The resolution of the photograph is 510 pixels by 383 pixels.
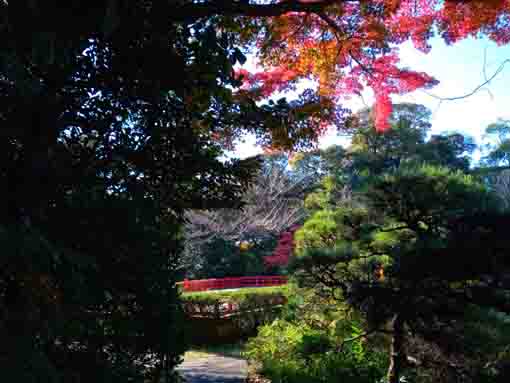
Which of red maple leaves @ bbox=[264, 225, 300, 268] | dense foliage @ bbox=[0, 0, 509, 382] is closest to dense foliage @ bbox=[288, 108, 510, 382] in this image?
dense foliage @ bbox=[0, 0, 509, 382]

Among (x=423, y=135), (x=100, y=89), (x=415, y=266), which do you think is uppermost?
(x=423, y=135)

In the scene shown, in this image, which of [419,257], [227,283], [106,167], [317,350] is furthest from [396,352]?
[227,283]

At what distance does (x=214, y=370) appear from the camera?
5785mm

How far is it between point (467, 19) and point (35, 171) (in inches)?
178

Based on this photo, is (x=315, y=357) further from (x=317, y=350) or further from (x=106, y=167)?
(x=106, y=167)

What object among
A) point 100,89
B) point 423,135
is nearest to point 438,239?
point 100,89

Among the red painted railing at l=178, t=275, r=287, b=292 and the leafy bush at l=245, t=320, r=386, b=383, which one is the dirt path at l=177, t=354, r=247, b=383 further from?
the red painted railing at l=178, t=275, r=287, b=292

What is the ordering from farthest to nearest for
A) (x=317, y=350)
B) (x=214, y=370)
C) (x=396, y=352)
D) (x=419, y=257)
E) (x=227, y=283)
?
(x=227, y=283)
(x=214, y=370)
(x=317, y=350)
(x=396, y=352)
(x=419, y=257)

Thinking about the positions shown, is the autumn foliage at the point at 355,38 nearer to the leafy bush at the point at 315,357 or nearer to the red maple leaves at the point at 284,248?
the leafy bush at the point at 315,357

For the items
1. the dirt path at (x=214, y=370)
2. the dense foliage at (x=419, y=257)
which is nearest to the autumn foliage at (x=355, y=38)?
the dense foliage at (x=419, y=257)

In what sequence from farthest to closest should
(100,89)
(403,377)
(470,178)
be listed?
1. (403,377)
2. (470,178)
3. (100,89)

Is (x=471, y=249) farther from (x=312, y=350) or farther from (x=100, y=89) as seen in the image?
(x=100, y=89)

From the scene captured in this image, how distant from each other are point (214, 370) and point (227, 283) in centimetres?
734

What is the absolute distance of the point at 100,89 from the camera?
7.55ft
